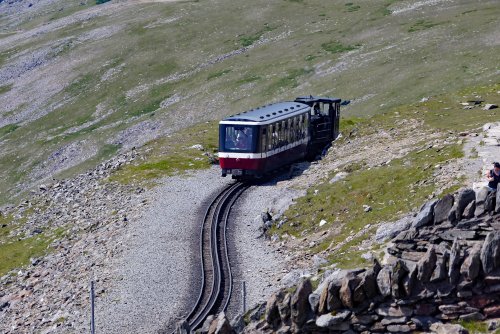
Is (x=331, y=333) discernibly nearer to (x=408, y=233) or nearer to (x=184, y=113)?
(x=408, y=233)

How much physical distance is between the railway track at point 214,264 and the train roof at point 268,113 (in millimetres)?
4911

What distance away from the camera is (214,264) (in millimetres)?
32531

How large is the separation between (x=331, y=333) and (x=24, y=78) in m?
125

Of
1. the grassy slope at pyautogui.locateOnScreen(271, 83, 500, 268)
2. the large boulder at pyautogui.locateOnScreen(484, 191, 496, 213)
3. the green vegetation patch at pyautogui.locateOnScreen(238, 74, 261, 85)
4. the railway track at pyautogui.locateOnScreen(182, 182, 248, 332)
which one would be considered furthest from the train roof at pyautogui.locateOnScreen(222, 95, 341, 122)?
Answer: the green vegetation patch at pyautogui.locateOnScreen(238, 74, 261, 85)

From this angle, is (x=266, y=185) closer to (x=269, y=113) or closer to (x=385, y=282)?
(x=269, y=113)

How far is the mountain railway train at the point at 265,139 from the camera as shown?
4709 cm

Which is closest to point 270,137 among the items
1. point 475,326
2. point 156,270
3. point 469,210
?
point 156,270

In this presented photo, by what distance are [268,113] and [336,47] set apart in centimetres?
6765

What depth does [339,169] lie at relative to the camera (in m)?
45.9

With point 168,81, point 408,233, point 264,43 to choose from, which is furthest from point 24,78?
point 408,233

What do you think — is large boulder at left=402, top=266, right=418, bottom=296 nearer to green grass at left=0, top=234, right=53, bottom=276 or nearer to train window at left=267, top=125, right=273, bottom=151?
green grass at left=0, top=234, right=53, bottom=276

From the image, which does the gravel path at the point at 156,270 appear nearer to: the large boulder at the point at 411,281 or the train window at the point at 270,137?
the train window at the point at 270,137

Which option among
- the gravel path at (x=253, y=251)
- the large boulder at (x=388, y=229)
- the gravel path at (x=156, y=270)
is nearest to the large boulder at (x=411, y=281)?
the large boulder at (x=388, y=229)

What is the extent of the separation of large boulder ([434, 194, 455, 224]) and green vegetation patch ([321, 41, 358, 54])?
94.7 metres
